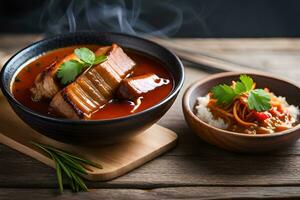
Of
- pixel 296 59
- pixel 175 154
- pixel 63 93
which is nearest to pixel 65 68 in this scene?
pixel 63 93

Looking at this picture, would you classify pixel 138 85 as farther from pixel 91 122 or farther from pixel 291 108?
pixel 291 108

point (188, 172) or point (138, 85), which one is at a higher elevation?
point (138, 85)

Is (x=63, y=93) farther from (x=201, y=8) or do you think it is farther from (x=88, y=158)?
(x=201, y=8)

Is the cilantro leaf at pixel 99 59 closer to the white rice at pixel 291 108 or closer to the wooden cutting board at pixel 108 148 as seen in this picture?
the wooden cutting board at pixel 108 148

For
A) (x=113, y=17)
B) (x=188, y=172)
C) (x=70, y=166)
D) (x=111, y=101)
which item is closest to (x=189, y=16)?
(x=113, y=17)

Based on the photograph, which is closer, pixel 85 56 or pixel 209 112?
pixel 85 56

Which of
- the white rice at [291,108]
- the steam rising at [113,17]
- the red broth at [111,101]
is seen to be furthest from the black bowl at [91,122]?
the steam rising at [113,17]
